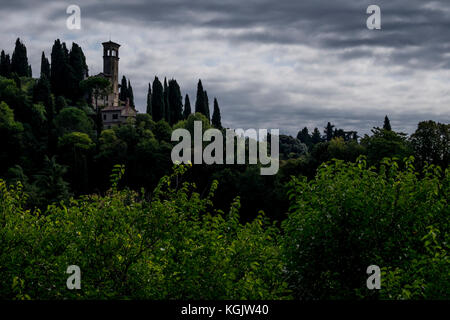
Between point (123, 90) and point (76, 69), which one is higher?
point (76, 69)

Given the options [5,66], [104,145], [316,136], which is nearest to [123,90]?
[5,66]

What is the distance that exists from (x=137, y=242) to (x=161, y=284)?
3.58 feet

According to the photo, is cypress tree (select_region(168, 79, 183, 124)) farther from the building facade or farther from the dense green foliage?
the dense green foliage

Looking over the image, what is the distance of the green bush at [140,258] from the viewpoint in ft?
34.9

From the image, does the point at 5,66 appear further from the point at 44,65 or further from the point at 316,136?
the point at 316,136

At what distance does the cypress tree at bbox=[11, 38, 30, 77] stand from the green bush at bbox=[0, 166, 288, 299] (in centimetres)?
8154

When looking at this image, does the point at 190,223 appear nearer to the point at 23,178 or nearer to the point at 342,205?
the point at 342,205

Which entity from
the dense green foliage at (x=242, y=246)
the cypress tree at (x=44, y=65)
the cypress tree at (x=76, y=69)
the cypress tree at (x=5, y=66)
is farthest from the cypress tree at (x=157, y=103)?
the dense green foliage at (x=242, y=246)

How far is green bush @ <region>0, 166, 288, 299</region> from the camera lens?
10.6 metres

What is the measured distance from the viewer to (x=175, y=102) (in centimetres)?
8575

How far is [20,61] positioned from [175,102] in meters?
26.3

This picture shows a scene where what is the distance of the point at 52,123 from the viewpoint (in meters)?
70.9
